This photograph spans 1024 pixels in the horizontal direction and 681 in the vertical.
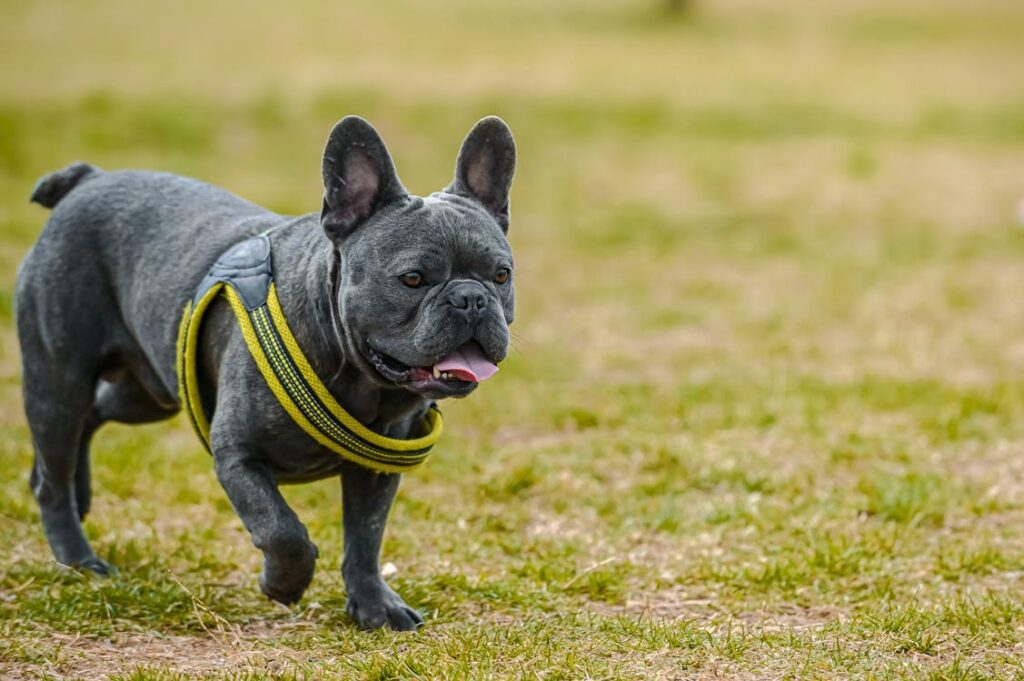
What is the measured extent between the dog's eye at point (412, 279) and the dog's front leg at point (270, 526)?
0.88 meters

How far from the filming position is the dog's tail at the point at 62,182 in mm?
5621

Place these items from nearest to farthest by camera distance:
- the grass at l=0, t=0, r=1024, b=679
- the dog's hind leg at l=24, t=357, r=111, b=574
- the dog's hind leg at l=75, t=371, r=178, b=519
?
the grass at l=0, t=0, r=1024, b=679 → the dog's hind leg at l=24, t=357, r=111, b=574 → the dog's hind leg at l=75, t=371, r=178, b=519

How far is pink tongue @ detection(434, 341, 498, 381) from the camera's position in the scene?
421 cm

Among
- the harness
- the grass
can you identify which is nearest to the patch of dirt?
the grass

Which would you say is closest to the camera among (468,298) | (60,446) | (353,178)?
(468,298)

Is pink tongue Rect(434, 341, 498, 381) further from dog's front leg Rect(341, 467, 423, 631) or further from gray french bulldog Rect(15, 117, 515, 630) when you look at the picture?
dog's front leg Rect(341, 467, 423, 631)

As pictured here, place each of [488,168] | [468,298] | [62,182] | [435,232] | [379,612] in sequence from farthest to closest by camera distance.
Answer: [62,182] < [379,612] < [488,168] < [435,232] < [468,298]

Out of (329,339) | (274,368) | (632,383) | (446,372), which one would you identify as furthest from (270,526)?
(632,383)

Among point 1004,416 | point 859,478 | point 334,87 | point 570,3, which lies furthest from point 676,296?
point 570,3

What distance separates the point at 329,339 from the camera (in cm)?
450

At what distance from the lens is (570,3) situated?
3172cm

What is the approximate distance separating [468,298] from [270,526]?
1043 mm

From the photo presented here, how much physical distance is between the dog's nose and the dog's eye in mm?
129

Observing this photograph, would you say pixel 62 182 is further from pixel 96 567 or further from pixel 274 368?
pixel 274 368
